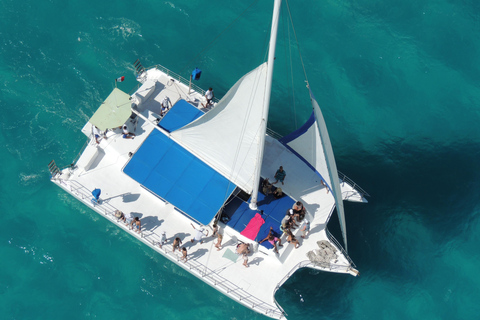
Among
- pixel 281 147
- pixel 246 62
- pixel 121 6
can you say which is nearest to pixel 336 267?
pixel 281 147

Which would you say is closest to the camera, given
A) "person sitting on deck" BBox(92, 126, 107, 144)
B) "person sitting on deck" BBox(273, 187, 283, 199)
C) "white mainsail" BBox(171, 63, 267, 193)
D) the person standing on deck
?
"white mainsail" BBox(171, 63, 267, 193)

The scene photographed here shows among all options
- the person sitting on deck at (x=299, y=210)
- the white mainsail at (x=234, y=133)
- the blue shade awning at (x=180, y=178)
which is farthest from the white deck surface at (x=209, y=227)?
the white mainsail at (x=234, y=133)

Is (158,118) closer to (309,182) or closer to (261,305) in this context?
(309,182)

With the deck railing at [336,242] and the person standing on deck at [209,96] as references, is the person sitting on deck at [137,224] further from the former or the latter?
the deck railing at [336,242]

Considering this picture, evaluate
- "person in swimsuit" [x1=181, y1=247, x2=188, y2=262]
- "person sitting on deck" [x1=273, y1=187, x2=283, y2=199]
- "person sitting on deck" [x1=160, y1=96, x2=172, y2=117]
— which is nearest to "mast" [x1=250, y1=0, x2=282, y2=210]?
"person sitting on deck" [x1=273, y1=187, x2=283, y2=199]

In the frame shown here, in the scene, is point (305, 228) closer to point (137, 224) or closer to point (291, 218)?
point (291, 218)

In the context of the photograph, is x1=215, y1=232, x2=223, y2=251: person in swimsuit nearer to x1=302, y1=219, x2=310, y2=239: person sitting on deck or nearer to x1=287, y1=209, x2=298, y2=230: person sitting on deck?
x1=287, y1=209, x2=298, y2=230: person sitting on deck
